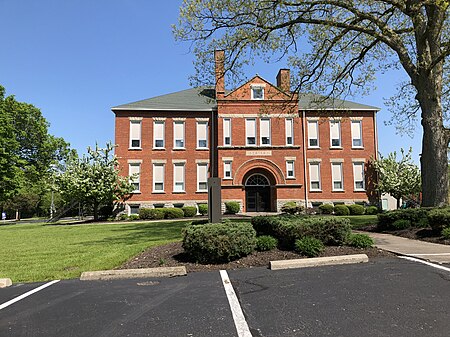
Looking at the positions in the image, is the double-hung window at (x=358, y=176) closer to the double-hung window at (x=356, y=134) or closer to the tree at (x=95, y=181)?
the double-hung window at (x=356, y=134)

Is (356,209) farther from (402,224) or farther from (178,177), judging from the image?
(402,224)

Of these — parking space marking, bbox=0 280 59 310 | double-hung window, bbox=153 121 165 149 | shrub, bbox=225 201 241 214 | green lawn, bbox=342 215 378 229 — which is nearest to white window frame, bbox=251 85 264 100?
double-hung window, bbox=153 121 165 149

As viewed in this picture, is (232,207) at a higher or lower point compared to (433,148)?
lower

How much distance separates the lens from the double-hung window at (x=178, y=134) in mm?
31453

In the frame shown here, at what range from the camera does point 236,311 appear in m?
4.50

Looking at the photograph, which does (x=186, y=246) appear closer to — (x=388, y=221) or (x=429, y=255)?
(x=429, y=255)

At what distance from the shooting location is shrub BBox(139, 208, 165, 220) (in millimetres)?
27906

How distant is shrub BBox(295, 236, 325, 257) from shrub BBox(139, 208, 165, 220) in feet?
69.5

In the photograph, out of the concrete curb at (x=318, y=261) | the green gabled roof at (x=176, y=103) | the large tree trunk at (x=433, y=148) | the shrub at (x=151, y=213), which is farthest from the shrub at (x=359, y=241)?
the green gabled roof at (x=176, y=103)

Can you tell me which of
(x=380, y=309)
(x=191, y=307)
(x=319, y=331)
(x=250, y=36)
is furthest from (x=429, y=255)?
(x=250, y=36)

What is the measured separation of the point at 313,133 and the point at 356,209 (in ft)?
25.7

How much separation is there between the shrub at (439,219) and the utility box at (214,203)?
6614mm

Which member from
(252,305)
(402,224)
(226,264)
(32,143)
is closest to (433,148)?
(402,224)

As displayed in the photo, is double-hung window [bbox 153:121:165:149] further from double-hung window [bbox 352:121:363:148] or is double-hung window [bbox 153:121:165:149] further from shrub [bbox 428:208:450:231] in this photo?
shrub [bbox 428:208:450:231]
